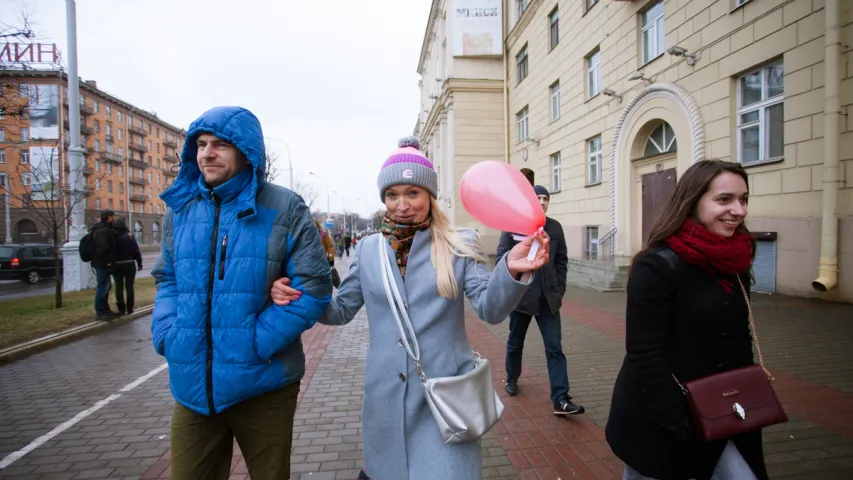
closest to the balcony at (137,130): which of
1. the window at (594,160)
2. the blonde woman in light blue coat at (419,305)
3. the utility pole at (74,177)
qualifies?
the utility pole at (74,177)

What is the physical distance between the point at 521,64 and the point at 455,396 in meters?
23.6

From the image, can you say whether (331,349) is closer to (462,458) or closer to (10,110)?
(462,458)

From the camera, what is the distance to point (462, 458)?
66.9 inches

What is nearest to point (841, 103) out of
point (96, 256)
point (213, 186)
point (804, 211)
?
point (804, 211)

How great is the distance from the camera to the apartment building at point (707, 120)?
727 cm

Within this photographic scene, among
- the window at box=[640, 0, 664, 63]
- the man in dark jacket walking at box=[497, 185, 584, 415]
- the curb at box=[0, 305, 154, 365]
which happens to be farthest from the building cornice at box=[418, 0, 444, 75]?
the man in dark jacket walking at box=[497, 185, 584, 415]

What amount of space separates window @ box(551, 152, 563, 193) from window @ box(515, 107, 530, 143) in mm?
3968

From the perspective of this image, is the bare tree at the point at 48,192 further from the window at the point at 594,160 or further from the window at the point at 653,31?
the window at the point at 653,31

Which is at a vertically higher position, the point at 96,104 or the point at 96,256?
the point at 96,104

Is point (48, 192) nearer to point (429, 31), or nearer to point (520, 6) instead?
point (520, 6)

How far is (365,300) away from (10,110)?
24.9ft

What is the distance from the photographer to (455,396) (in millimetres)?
1655

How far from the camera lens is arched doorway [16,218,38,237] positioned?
50906 mm

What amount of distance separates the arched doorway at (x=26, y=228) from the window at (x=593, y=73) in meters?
63.0
